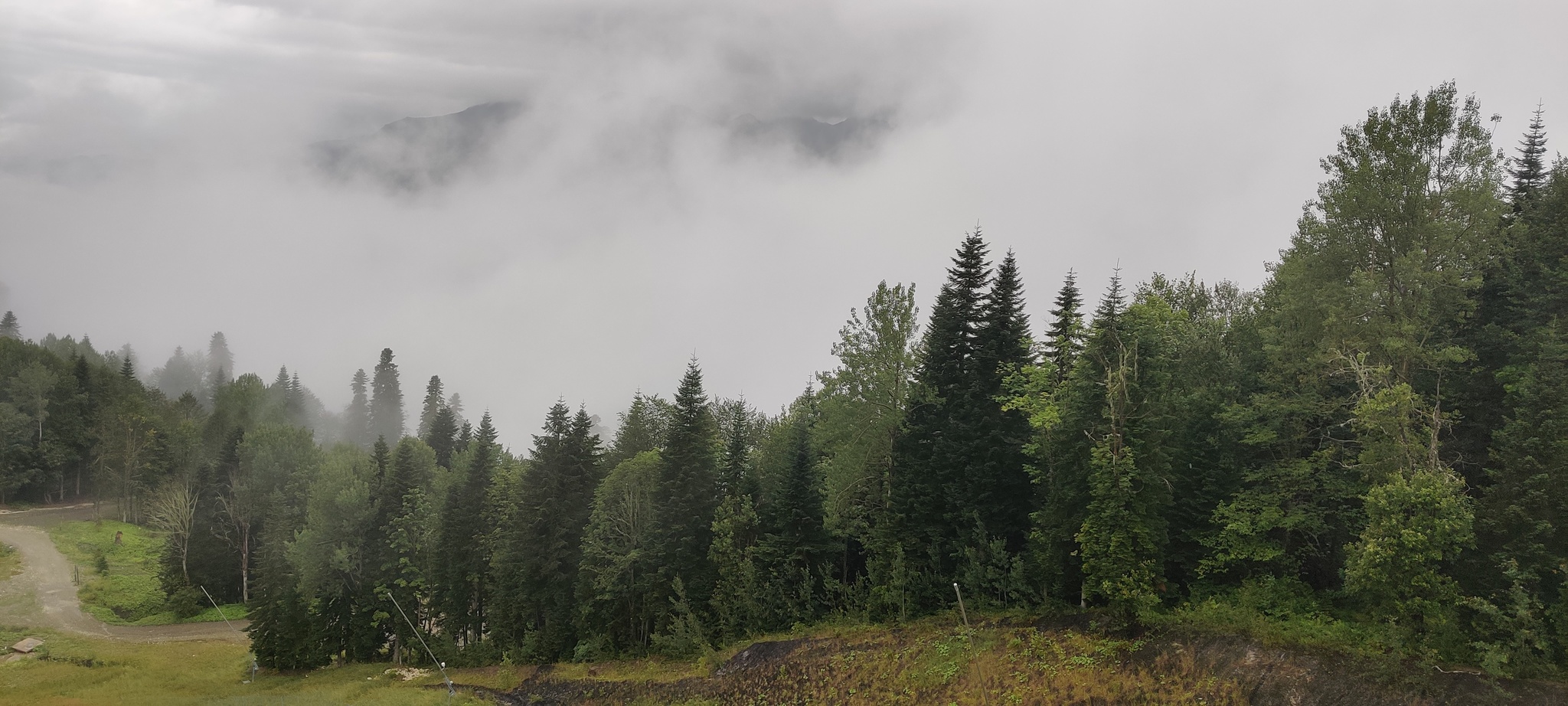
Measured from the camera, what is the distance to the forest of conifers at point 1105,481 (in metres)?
24.6

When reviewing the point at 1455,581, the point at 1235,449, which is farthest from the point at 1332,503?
the point at 1455,581

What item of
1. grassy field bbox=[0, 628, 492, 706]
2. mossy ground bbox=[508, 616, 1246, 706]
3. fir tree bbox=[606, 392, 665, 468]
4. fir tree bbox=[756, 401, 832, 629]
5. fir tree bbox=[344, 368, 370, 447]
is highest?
fir tree bbox=[344, 368, 370, 447]

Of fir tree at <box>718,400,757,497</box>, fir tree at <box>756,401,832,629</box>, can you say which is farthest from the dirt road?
fir tree at <box>756,401,832,629</box>

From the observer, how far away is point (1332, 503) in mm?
30781

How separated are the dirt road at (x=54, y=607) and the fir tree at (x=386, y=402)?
288ft

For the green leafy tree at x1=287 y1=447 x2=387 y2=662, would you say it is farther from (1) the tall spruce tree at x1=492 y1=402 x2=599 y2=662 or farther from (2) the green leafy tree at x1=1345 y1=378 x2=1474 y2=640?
(2) the green leafy tree at x1=1345 y1=378 x2=1474 y2=640

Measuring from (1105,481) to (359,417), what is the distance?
19284 cm

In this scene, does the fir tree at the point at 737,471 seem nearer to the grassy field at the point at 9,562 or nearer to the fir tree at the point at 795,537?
the fir tree at the point at 795,537

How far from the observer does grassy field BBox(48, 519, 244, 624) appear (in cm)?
7444

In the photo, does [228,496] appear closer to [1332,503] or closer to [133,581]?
[133,581]

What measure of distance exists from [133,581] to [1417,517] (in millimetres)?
109353

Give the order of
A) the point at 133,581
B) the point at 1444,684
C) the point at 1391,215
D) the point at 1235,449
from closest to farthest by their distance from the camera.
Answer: the point at 1444,684
the point at 1391,215
the point at 1235,449
the point at 133,581

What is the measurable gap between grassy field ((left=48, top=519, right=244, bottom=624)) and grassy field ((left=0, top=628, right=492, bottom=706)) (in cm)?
1362

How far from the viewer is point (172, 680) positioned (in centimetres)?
4978
